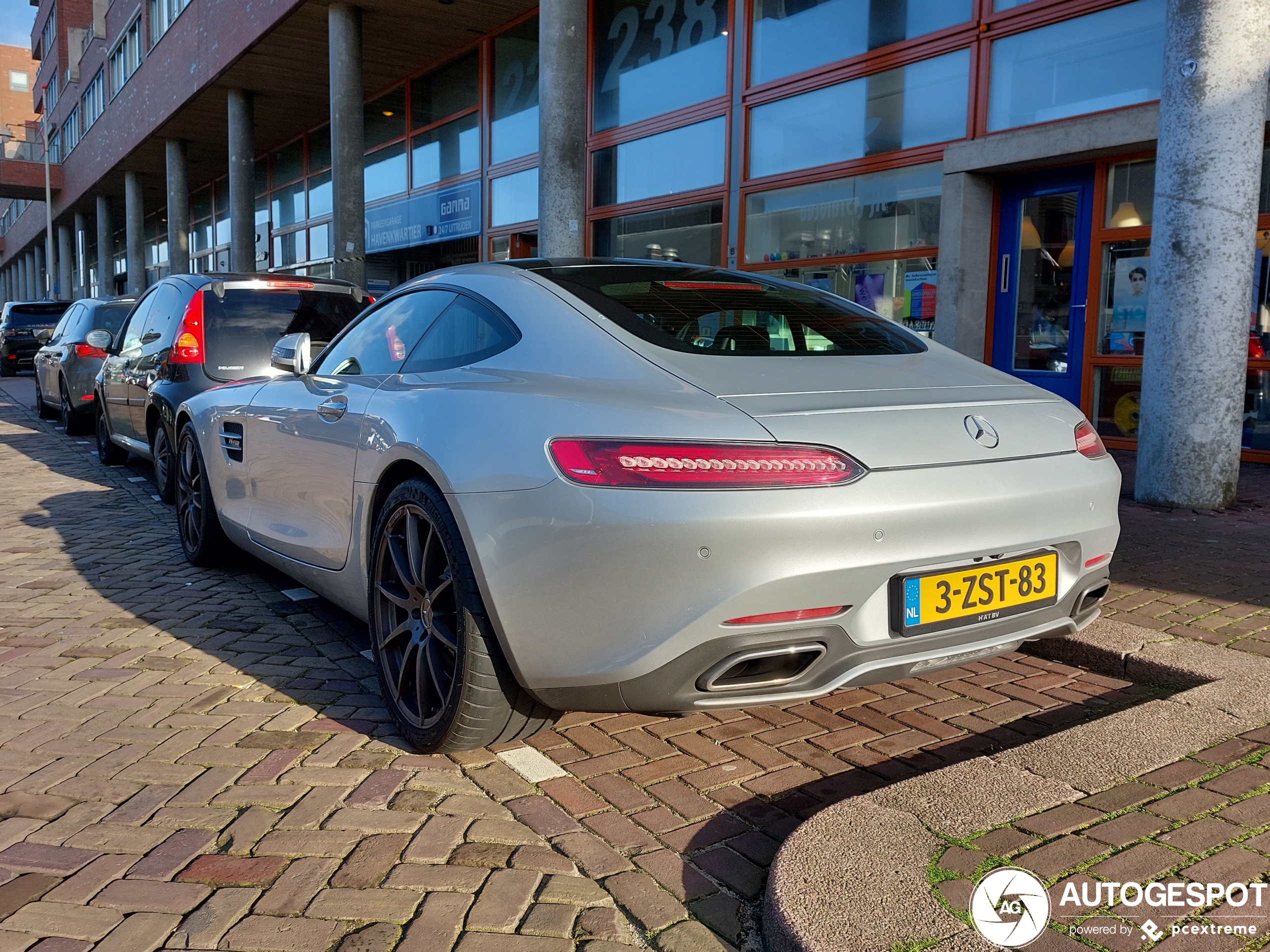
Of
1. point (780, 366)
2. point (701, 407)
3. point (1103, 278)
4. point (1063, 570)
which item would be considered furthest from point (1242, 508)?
point (701, 407)

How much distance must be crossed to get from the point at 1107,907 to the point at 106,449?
9.42 metres

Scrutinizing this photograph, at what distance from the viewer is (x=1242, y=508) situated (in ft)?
20.9

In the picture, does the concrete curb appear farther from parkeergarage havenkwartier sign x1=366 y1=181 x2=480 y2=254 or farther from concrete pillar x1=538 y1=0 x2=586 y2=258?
parkeergarage havenkwartier sign x1=366 y1=181 x2=480 y2=254

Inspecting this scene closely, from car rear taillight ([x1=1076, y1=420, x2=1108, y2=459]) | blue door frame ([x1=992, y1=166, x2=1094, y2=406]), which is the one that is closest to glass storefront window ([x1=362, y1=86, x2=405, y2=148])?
blue door frame ([x1=992, y1=166, x2=1094, y2=406])

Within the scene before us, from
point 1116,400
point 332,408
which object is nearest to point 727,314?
point 332,408

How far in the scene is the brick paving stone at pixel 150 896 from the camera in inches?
A: 86.7

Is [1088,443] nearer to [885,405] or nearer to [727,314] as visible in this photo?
[885,405]

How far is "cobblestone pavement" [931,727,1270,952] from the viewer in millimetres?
1957

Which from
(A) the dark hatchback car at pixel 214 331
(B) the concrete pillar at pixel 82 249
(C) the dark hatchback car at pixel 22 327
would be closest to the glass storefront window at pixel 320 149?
(C) the dark hatchback car at pixel 22 327

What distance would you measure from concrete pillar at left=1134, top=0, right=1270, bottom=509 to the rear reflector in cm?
478

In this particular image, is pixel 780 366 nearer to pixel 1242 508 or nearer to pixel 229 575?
pixel 229 575

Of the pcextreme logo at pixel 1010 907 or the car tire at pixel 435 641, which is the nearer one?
the pcextreme logo at pixel 1010 907

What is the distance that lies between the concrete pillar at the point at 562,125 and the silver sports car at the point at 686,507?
7.48m

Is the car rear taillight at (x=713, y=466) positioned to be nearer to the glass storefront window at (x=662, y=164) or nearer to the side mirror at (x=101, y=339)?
the side mirror at (x=101, y=339)
